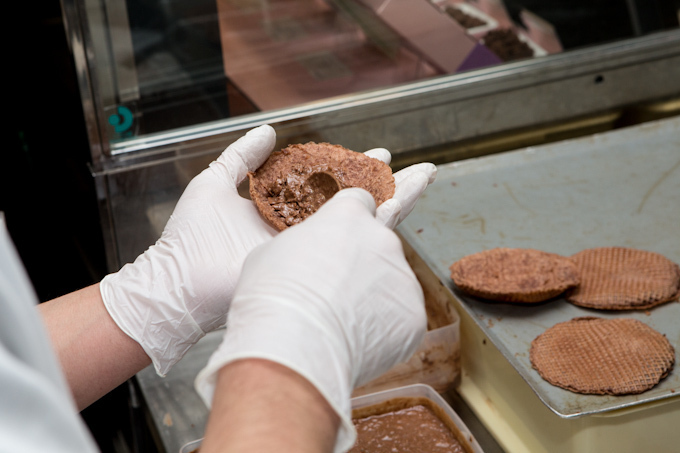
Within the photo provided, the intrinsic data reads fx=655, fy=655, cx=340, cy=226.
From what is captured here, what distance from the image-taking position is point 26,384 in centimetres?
57

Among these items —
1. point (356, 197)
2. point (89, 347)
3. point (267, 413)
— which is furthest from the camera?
point (89, 347)

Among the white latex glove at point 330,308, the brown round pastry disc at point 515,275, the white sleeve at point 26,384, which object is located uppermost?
the white sleeve at point 26,384

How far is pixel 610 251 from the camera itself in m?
1.67

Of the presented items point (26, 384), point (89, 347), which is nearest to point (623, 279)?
point (89, 347)

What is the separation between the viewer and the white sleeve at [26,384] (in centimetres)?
56

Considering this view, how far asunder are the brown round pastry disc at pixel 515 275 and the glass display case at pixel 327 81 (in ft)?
1.91

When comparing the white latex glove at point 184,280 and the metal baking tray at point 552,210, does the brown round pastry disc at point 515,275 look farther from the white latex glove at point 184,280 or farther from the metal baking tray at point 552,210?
the white latex glove at point 184,280

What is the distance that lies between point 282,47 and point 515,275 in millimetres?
1131

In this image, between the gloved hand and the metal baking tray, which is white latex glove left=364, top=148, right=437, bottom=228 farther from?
the metal baking tray

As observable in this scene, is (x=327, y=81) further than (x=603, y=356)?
Yes

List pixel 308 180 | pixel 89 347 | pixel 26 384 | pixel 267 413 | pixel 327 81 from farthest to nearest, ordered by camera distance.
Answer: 1. pixel 327 81
2. pixel 308 180
3. pixel 89 347
4. pixel 267 413
5. pixel 26 384

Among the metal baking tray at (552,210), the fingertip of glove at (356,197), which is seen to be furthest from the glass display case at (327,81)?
the fingertip of glove at (356,197)

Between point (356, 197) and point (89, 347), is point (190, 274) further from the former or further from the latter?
point (356, 197)

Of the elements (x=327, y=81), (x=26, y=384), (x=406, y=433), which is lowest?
(x=406, y=433)
